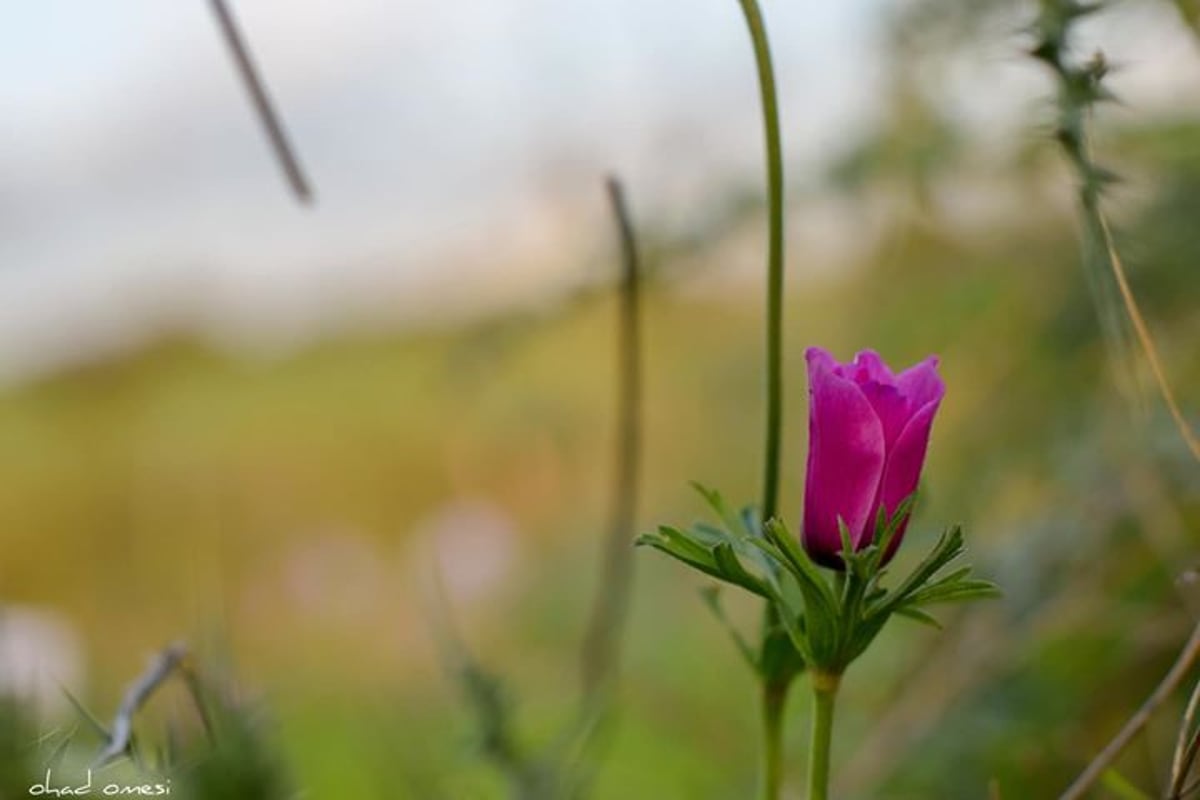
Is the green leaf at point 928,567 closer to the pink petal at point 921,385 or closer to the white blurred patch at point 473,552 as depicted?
the pink petal at point 921,385

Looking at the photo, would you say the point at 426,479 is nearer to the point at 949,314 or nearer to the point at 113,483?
the point at 113,483

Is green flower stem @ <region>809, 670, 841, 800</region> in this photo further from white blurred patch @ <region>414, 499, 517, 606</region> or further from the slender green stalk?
white blurred patch @ <region>414, 499, 517, 606</region>

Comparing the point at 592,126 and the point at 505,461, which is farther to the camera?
the point at 505,461

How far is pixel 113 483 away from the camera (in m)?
1.32

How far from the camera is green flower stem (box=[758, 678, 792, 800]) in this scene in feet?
0.69

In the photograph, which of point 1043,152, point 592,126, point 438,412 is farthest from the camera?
point 438,412

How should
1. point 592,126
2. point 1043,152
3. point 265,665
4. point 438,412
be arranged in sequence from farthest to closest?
point 438,412
point 265,665
point 592,126
point 1043,152

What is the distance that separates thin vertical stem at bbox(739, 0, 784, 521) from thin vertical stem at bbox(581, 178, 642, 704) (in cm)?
6

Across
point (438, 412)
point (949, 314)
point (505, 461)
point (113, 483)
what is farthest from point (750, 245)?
point (113, 483)

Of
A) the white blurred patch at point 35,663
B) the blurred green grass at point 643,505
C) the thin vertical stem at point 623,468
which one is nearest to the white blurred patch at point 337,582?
the blurred green grass at point 643,505

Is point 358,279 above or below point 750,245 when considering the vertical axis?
above

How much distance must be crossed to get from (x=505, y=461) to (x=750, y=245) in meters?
0.63

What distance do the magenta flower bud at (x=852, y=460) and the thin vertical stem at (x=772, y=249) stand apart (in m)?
0.01

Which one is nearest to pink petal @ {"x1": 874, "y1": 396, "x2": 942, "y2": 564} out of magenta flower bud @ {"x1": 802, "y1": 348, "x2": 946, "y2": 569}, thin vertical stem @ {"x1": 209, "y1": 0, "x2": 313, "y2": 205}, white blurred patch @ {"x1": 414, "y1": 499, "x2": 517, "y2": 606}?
magenta flower bud @ {"x1": 802, "y1": 348, "x2": 946, "y2": 569}
